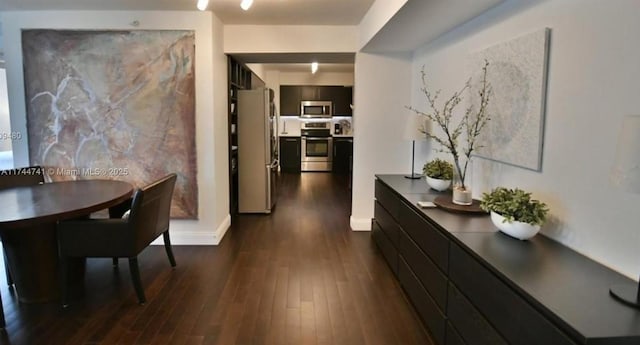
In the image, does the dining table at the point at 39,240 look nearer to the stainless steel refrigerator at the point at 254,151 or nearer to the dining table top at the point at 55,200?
the dining table top at the point at 55,200

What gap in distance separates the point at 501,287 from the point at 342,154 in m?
8.35

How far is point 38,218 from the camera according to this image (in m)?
2.46

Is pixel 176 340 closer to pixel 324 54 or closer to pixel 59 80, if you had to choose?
pixel 59 80

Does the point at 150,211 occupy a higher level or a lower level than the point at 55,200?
lower

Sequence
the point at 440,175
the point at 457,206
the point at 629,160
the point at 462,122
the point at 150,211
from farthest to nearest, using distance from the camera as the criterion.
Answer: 1. the point at 440,175
2. the point at 462,122
3. the point at 150,211
4. the point at 457,206
5. the point at 629,160

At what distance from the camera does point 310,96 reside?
988 cm

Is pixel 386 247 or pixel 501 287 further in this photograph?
pixel 386 247

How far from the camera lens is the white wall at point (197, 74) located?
4.03 meters

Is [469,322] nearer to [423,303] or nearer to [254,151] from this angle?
[423,303]

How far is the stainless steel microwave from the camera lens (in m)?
9.83

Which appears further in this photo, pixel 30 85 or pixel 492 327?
pixel 30 85

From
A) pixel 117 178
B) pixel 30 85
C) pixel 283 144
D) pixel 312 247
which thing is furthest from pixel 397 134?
pixel 283 144

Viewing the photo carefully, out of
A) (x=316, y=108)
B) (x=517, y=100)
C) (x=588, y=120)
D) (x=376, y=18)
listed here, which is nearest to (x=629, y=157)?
(x=588, y=120)

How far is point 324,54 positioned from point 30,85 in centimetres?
316
